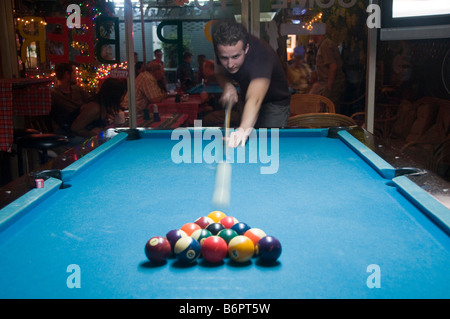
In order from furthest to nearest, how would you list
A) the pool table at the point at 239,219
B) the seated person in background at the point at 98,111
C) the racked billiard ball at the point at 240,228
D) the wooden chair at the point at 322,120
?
1. the seated person in background at the point at 98,111
2. the wooden chair at the point at 322,120
3. the racked billiard ball at the point at 240,228
4. the pool table at the point at 239,219

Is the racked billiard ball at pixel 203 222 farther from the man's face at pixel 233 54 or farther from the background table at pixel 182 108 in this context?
the background table at pixel 182 108

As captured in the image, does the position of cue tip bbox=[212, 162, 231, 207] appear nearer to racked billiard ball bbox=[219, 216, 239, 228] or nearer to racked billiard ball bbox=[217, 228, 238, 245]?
racked billiard ball bbox=[219, 216, 239, 228]

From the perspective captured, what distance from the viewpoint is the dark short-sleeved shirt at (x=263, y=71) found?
2893 millimetres

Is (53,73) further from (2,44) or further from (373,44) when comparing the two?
(373,44)

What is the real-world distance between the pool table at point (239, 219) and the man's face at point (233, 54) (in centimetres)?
85

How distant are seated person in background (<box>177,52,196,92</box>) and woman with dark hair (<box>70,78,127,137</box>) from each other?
1.28 metres

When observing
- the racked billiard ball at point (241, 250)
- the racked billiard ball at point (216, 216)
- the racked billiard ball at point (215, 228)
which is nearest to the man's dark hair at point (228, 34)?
the racked billiard ball at point (216, 216)

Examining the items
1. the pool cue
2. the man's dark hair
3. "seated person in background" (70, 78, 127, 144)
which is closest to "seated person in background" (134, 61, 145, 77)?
"seated person in background" (70, 78, 127, 144)

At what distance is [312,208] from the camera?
4.89ft

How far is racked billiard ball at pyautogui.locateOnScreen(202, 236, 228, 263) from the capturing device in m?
1.05

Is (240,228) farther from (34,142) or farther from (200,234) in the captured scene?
(34,142)

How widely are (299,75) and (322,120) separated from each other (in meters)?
2.27

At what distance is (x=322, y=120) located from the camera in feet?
11.5

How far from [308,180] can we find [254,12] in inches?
130
